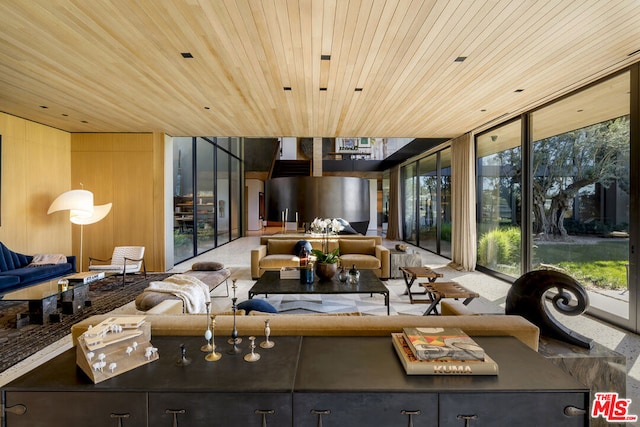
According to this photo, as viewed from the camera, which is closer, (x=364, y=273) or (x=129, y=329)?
(x=129, y=329)

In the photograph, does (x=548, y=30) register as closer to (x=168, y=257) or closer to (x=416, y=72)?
(x=416, y=72)

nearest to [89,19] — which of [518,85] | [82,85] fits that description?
[82,85]

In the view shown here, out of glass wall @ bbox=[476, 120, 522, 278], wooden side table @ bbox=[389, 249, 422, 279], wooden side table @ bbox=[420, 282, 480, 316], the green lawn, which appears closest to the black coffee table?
wooden side table @ bbox=[420, 282, 480, 316]

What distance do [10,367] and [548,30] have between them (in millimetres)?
5359

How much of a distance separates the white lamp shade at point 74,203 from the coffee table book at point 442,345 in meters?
6.23

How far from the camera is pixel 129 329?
136cm

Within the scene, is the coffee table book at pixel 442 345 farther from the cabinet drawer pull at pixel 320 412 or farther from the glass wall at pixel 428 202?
the glass wall at pixel 428 202

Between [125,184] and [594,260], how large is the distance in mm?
7819

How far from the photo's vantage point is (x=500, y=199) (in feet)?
19.7

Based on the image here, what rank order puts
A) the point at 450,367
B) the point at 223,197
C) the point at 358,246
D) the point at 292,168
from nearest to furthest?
the point at 450,367
the point at 358,246
the point at 223,197
the point at 292,168

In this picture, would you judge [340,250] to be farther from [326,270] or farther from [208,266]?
[208,266]

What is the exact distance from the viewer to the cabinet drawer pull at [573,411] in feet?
3.63

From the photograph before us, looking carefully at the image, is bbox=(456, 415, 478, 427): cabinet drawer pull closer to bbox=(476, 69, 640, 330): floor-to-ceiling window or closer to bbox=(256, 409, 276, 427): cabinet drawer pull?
bbox=(256, 409, 276, 427): cabinet drawer pull

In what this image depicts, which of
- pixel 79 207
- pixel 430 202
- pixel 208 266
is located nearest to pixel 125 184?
pixel 79 207
